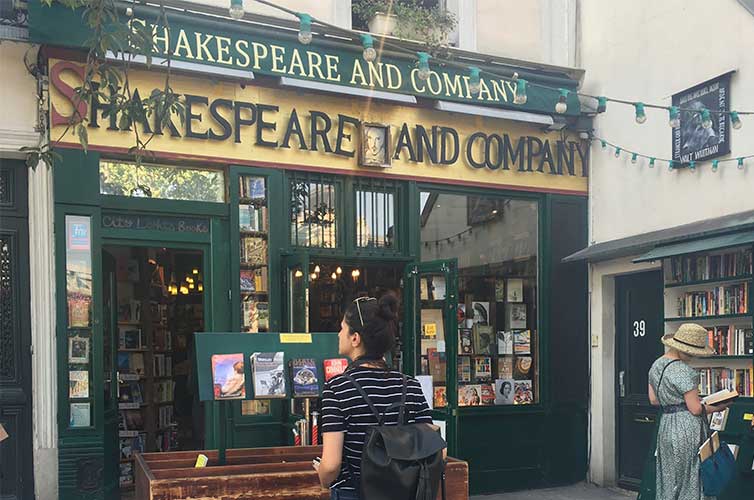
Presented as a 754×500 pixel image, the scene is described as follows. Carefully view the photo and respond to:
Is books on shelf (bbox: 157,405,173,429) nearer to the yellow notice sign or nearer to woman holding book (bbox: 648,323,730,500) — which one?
the yellow notice sign

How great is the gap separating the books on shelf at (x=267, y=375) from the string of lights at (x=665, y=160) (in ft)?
15.2

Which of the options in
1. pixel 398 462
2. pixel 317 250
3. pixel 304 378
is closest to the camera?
pixel 398 462

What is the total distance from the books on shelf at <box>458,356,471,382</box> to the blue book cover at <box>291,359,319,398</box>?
3.52 metres

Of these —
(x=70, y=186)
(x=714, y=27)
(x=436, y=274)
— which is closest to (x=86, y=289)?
(x=70, y=186)

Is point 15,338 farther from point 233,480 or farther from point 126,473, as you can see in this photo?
point 233,480

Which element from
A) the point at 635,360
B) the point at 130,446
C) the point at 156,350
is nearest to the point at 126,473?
the point at 130,446

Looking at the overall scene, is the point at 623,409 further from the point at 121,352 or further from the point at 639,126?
the point at 121,352

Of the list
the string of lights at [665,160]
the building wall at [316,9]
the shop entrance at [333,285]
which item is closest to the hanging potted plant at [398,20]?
the building wall at [316,9]

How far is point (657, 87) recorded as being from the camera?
8.29 meters

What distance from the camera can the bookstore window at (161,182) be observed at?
23.2 ft

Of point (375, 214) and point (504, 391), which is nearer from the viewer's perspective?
point (375, 214)

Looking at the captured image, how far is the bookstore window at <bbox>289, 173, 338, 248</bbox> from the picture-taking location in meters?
7.87

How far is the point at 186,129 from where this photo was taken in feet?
24.0

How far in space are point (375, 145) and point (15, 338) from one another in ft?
12.5
